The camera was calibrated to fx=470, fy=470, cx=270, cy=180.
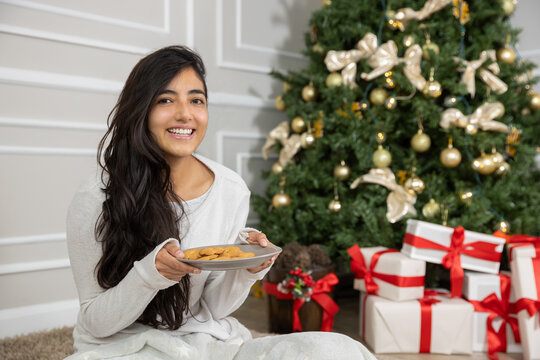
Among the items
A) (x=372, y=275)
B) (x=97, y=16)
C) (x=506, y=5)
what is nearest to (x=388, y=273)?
(x=372, y=275)

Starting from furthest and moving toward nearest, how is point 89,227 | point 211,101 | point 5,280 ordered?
point 211,101, point 5,280, point 89,227

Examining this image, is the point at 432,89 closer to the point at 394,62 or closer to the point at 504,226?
the point at 394,62

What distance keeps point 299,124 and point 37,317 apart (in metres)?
1.49

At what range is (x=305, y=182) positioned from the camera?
2.34m

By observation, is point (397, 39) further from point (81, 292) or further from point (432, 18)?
point (81, 292)

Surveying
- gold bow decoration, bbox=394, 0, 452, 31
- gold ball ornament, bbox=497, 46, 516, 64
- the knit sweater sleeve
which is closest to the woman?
the knit sweater sleeve

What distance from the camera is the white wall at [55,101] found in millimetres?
1987

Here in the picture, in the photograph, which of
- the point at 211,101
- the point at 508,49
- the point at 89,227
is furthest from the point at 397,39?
the point at 89,227

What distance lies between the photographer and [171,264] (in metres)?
0.90

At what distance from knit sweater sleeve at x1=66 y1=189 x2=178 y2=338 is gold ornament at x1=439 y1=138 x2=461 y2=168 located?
1.51 m

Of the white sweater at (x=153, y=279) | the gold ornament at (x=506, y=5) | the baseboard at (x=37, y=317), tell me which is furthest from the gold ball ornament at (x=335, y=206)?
the baseboard at (x=37, y=317)

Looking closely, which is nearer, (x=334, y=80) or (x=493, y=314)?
(x=493, y=314)

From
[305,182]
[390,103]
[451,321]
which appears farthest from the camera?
[305,182]

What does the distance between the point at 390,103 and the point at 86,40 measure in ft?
4.65
